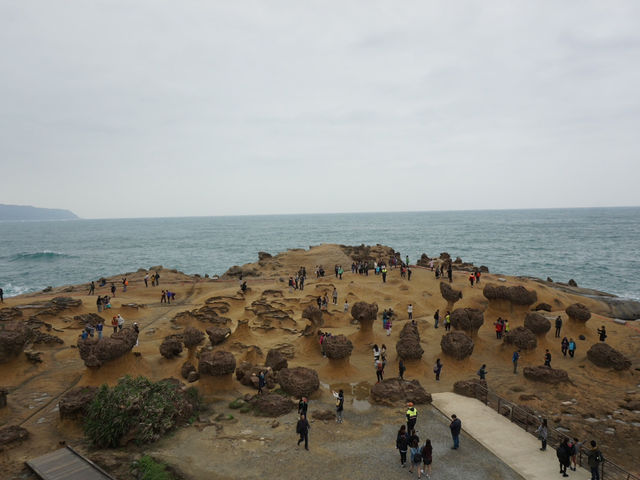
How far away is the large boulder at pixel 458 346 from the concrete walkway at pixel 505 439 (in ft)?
15.1

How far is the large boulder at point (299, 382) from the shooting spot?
63.5ft

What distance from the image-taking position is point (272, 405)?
58.3 feet

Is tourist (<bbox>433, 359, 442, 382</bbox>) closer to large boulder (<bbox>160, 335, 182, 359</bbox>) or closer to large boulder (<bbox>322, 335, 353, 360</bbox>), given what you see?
large boulder (<bbox>322, 335, 353, 360</bbox>)

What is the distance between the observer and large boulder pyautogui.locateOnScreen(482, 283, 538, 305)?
30750mm

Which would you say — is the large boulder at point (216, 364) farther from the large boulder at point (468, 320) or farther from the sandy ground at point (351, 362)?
the large boulder at point (468, 320)

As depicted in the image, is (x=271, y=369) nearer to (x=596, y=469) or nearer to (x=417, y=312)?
(x=596, y=469)

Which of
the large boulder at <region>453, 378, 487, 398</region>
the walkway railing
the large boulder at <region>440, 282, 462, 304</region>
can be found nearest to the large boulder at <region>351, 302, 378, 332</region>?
the large boulder at <region>453, 378, 487, 398</region>

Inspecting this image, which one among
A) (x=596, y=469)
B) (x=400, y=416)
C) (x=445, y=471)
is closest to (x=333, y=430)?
(x=400, y=416)

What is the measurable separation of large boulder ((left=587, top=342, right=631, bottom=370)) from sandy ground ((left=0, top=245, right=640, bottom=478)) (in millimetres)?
425

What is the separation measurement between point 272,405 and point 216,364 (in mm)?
3842

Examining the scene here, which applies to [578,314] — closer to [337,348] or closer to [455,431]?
[337,348]

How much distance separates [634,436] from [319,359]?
641 inches


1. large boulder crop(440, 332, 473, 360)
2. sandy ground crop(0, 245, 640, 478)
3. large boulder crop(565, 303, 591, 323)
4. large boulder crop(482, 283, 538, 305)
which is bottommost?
sandy ground crop(0, 245, 640, 478)

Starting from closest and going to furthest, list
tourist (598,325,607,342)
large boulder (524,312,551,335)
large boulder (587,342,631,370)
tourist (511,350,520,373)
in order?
large boulder (587,342,631,370), tourist (511,350,520,373), large boulder (524,312,551,335), tourist (598,325,607,342)
